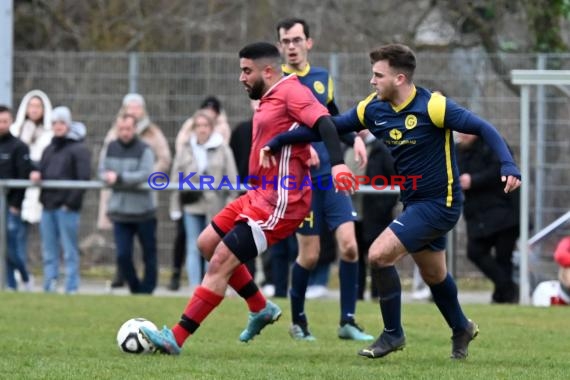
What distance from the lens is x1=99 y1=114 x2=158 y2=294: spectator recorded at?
14.7 m

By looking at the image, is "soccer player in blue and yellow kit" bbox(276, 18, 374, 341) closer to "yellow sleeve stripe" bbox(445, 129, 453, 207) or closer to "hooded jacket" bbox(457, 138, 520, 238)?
"yellow sleeve stripe" bbox(445, 129, 453, 207)

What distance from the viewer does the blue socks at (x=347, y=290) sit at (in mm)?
9914

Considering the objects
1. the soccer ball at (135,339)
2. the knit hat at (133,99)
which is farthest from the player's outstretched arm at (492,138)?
the knit hat at (133,99)

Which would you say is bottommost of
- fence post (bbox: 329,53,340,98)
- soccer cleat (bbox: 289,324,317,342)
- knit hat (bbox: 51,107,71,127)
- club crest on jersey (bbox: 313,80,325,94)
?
soccer cleat (bbox: 289,324,317,342)

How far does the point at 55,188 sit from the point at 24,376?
768 cm

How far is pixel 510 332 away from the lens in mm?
10266

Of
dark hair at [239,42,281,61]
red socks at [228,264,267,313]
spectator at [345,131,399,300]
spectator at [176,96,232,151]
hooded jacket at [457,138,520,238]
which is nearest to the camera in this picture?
dark hair at [239,42,281,61]

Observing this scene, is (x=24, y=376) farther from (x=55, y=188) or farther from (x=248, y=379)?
(x=55, y=188)

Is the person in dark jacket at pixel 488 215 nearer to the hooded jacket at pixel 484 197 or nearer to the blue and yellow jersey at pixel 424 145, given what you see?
the hooded jacket at pixel 484 197

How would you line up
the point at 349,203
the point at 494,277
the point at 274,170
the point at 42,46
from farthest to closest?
the point at 42,46
the point at 494,277
the point at 349,203
the point at 274,170

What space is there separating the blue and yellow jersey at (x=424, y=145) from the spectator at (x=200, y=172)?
Result: 6.68 metres

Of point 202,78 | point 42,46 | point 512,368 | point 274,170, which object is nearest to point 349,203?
point 274,170

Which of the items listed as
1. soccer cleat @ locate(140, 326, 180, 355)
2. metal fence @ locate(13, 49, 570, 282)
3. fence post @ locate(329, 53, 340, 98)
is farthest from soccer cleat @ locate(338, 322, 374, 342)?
fence post @ locate(329, 53, 340, 98)

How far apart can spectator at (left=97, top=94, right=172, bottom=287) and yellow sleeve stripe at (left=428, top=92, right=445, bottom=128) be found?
7.75 m
